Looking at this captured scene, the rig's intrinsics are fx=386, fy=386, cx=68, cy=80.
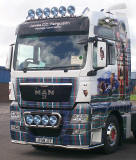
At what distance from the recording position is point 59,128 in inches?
344

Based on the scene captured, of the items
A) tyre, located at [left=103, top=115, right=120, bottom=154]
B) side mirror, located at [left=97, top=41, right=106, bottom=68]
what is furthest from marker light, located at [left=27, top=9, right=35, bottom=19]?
tyre, located at [left=103, top=115, right=120, bottom=154]

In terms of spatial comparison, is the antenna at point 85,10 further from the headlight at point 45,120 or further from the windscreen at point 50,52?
the headlight at point 45,120

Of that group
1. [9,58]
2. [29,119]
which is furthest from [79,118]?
[9,58]

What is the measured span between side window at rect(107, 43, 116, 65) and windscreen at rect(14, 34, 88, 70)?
71 cm

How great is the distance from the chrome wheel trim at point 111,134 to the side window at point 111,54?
1540mm

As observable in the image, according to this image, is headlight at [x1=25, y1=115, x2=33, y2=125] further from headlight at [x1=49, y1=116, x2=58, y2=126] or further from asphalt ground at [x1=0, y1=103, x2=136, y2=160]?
asphalt ground at [x1=0, y1=103, x2=136, y2=160]

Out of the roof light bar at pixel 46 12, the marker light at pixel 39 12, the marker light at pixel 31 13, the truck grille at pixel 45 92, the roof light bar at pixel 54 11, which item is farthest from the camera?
the marker light at pixel 31 13

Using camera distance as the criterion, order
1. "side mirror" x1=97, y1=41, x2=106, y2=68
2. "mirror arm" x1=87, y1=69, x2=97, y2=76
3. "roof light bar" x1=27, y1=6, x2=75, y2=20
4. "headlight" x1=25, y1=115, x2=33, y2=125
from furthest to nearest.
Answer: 1. "roof light bar" x1=27, y1=6, x2=75, y2=20
2. "headlight" x1=25, y1=115, x2=33, y2=125
3. "mirror arm" x1=87, y1=69, x2=97, y2=76
4. "side mirror" x1=97, y1=41, x2=106, y2=68

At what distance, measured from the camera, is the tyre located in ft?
30.1

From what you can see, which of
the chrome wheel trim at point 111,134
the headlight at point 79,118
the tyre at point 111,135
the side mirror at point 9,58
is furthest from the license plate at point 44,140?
the side mirror at point 9,58

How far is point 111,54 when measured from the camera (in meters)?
9.29

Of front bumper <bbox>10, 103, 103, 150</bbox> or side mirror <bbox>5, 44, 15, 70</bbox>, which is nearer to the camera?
front bumper <bbox>10, 103, 103, 150</bbox>

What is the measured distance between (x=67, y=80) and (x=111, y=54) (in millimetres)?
1372

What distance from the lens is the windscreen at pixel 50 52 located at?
872 centimetres
